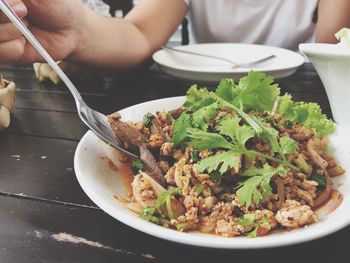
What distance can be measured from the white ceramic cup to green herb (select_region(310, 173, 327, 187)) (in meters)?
0.26

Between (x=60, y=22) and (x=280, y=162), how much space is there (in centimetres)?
87

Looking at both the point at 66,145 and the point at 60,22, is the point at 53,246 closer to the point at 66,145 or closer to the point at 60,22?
the point at 66,145

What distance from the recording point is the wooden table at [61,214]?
1.90ft

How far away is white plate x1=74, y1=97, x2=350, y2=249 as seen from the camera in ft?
1.67

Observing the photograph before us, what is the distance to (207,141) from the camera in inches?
27.8

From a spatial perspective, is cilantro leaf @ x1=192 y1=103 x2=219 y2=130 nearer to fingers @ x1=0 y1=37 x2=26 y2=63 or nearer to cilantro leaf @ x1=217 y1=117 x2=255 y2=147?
cilantro leaf @ x1=217 y1=117 x2=255 y2=147

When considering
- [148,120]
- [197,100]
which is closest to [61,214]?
[148,120]

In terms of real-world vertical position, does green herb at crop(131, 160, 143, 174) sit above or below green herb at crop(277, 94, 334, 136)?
below

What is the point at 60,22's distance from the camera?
1.27 metres

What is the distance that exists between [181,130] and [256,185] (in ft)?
0.65

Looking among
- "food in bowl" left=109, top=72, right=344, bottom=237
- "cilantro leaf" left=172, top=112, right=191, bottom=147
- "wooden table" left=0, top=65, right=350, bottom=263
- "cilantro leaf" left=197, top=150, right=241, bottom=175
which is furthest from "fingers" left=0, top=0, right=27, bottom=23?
"cilantro leaf" left=197, top=150, right=241, bottom=175

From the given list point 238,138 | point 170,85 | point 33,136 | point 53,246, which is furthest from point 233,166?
point 170,85

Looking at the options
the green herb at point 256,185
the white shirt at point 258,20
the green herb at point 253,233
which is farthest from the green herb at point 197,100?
the white shirt at point 258,20

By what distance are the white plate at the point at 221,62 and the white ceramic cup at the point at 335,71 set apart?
11.7 inches
